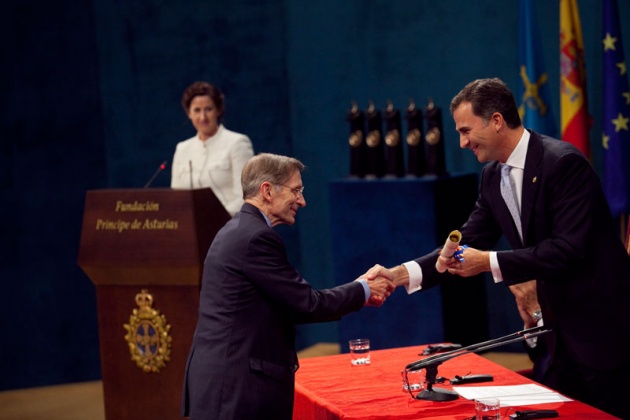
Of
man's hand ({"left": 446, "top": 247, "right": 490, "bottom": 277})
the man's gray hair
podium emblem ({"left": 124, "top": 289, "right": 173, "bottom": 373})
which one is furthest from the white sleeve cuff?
podium emblem ({"left": 124, "top": 289, "right": 173, "bottom": 373})

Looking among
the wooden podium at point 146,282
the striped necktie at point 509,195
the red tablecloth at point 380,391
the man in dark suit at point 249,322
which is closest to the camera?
the red tablecloth at point 380,391

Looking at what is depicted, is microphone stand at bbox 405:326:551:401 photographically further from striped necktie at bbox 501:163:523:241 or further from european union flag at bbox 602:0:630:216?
european union flag at bbox 602:0:630:216

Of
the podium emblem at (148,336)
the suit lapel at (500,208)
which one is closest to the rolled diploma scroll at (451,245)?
the suit lapel at (500,208)

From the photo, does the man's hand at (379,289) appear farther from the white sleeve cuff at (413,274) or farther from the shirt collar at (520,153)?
the shirt collar at (520,153)

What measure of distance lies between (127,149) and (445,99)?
7.75 ft

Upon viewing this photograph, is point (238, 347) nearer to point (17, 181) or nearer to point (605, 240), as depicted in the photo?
point (605, 240)

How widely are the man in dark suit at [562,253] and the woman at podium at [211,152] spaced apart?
101 inches

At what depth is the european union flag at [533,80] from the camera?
6.31 metres

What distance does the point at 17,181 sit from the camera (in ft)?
23.0

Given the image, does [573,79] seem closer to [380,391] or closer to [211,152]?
[211,152]

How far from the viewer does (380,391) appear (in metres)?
3.37

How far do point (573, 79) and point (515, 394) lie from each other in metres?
3.44

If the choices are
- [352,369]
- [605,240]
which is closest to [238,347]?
[352,369]

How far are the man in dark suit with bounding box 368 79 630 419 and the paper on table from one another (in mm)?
233
